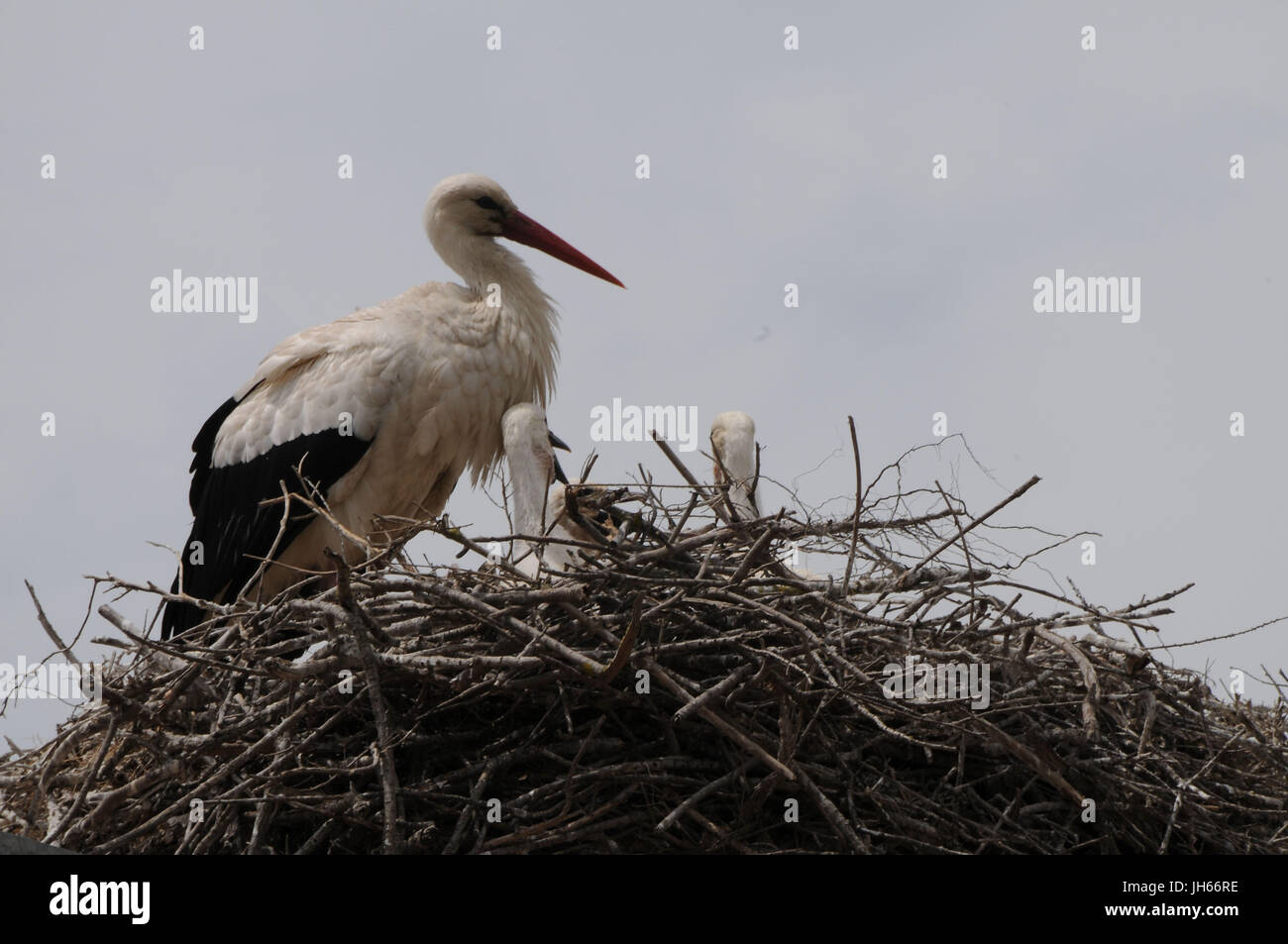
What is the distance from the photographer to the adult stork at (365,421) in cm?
426

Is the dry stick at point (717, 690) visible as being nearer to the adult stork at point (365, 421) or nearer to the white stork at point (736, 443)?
the white stork at point (736, 443)

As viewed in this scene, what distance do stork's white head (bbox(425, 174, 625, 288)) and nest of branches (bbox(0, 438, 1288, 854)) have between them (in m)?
1.76

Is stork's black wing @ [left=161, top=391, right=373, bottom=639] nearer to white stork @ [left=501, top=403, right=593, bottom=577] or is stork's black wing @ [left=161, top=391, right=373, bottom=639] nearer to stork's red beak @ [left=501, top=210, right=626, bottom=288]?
white stork @ [left=501, top=403, right=593, bottom=577]

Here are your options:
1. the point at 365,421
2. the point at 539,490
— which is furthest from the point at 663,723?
the point at 365,421

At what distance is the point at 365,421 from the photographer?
13.9 ft

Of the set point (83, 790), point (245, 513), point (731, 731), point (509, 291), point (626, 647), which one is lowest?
point (83, 790)

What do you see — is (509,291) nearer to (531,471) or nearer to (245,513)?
(531,471)

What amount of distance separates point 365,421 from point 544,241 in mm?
942

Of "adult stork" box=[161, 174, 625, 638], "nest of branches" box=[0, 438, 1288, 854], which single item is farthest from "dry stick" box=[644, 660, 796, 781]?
"adult stork" box=[161, 174, 625, 638]

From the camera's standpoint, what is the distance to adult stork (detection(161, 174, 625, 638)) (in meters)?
4.26

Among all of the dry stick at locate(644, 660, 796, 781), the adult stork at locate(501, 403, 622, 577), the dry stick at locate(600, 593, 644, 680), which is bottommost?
the dry stick at locate(644, 660, 796, 781)
